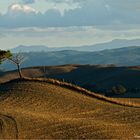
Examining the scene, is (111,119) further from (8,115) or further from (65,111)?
(8,115)

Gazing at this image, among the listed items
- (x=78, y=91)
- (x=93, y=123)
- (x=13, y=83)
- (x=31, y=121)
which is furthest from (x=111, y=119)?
(x=13, y=83)

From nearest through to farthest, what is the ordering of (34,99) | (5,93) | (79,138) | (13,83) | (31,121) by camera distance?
(79,138) → (31,121) → (34,99) → (5,93) → (13,83)

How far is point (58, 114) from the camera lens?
63031 millimetres

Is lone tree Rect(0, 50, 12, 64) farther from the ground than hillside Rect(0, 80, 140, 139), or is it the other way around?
lone tree Rect(0, 50, 12, 64)

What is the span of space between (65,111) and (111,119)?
7838 mm

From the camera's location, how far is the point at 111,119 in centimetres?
6059

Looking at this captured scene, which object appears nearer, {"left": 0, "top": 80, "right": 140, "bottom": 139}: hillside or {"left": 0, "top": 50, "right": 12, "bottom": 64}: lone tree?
{"left": 0, "top": 80, "right": 140, "bottom": 139}: hillside

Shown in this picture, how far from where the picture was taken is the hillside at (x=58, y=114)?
4831cm

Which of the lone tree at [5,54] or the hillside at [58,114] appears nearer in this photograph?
the hillside at [58,114]

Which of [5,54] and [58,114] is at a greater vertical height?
[5,54]

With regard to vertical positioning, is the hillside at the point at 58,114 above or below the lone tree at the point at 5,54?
below

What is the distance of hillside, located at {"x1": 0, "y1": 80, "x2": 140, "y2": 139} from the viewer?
48312mm

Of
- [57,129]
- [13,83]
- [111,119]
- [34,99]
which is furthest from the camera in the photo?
[13,83]

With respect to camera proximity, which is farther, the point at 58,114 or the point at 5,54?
the point at 5,54
